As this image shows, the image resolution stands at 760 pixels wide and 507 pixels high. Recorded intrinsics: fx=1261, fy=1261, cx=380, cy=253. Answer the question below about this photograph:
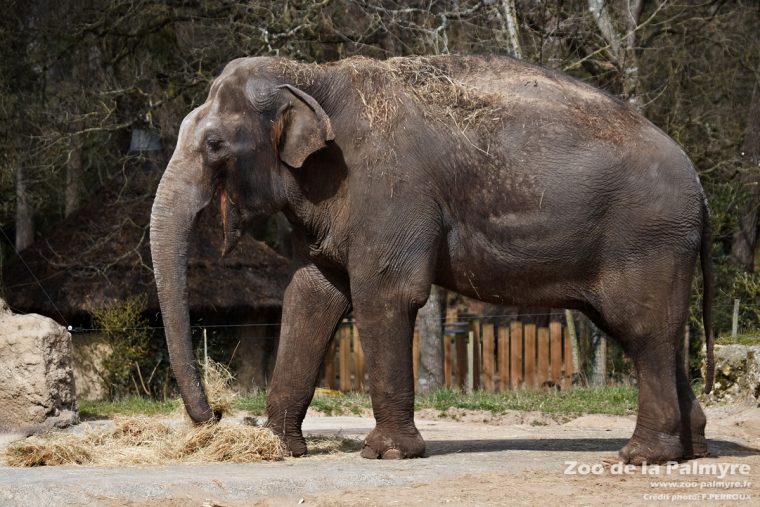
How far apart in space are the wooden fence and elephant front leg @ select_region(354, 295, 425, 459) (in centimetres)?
1105

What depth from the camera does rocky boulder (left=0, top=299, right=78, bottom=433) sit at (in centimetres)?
1179

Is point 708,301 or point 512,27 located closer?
point 708,301

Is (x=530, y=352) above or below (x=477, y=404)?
above

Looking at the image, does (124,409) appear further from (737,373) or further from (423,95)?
(423,95)

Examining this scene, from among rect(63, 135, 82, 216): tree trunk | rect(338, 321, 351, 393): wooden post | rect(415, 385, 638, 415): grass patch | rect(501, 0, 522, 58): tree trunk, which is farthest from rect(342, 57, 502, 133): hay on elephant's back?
rect(63, 135, 82, 216): tree trunk

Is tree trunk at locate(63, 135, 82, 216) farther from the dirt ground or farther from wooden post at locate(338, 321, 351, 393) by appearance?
the dirt ground

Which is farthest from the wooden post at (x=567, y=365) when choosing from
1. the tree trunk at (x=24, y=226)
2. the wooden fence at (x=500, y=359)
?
the tree trunk at (x=24, y=226)

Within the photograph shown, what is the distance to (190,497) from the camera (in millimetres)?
7188

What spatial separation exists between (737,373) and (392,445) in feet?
19.1

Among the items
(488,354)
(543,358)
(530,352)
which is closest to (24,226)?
(488,354)

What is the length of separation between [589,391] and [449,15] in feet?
20.7

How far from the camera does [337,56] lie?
2158 centimetres

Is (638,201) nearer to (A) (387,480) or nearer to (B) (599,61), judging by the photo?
(A) (387,480)

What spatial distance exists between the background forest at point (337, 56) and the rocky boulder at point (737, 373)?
413 centimetres
